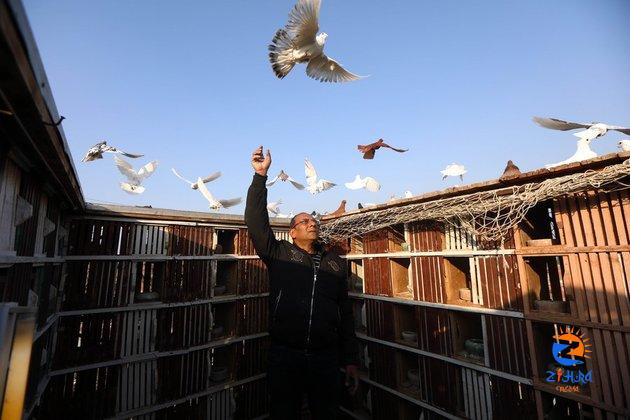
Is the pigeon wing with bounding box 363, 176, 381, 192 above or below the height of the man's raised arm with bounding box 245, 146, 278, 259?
above

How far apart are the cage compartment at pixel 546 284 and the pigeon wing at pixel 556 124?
208 centimetres

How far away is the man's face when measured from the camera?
412 cm

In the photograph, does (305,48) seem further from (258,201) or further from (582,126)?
(582,126)

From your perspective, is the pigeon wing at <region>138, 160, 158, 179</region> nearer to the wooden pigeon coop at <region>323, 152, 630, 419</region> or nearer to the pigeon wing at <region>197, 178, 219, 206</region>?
the pigeon wing at <region>197, 178, 219, 206</region>

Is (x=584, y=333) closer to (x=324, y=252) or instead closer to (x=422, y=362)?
(x=422, y=362)

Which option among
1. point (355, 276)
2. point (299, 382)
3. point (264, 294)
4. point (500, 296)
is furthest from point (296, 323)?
point (355, 276)

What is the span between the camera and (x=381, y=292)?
7.55 metres

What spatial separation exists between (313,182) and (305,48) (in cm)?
539

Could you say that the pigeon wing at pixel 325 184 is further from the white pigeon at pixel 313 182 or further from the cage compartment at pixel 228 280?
the cage compartment at pixel 228 280

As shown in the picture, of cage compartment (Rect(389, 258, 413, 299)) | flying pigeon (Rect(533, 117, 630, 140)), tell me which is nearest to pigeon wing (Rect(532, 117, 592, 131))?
flying pigeon (Rect(533, 117, 630, 140))

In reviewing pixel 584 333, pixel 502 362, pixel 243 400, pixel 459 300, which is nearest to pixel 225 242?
pixel 243 400

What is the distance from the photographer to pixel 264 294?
869 cm

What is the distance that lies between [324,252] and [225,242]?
5.64 metres

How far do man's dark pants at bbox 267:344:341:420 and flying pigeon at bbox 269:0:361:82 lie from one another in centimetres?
457
